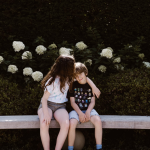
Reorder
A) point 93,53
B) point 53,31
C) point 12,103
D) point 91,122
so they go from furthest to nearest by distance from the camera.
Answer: point 53,31 < point 93,53 < point 12,103 < point 91,122

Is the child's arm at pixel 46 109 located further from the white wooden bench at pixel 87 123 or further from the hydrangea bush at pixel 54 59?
the hydrangea bush at pixel 54 59

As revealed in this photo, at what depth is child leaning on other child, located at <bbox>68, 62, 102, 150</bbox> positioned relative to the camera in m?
2.59

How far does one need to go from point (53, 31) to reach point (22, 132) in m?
2.05

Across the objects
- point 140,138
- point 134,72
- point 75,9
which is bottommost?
point 140,138

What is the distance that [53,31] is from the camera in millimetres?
4273

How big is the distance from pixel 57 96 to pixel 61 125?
1.39 ft

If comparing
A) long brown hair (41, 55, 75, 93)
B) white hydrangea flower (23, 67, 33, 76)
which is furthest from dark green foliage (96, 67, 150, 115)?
white hydrangea flower (23, 67, 33, 76)

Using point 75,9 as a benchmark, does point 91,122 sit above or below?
below

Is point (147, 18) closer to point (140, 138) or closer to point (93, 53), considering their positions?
point (93, 53)

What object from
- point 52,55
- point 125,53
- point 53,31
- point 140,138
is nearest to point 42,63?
point 52,55

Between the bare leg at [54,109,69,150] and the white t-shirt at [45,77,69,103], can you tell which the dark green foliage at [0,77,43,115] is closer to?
the white t-shirt at [45,77,69,103]

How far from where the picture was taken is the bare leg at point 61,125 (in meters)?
2.46

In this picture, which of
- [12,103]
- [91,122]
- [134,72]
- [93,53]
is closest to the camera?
[91,122]

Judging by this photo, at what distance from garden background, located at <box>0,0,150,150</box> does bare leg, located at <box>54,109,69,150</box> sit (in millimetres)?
637
